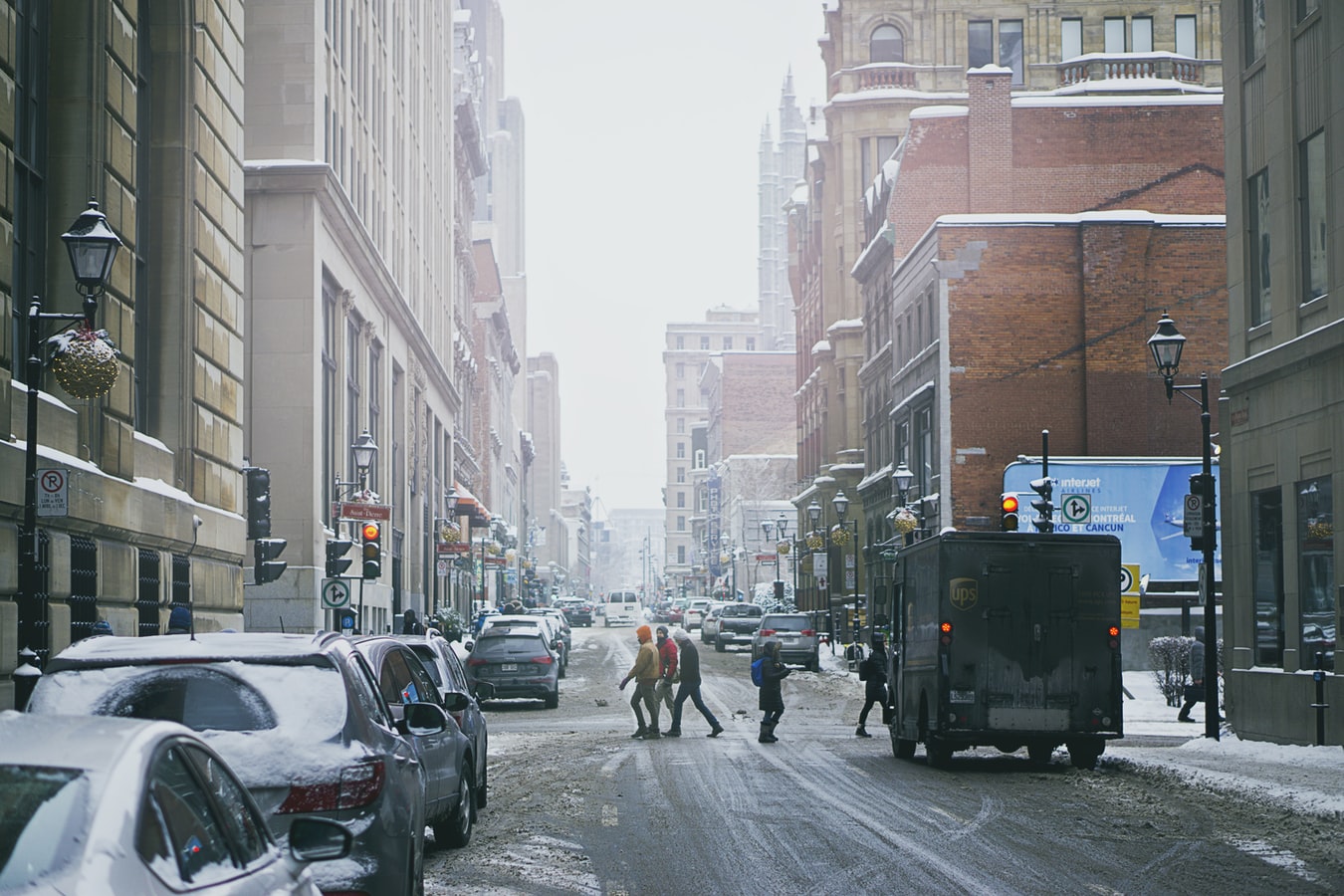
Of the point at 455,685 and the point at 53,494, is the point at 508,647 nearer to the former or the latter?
the point at 53,494

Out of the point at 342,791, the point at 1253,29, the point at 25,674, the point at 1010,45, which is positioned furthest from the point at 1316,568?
the point at 1010,45

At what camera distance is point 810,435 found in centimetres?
8644

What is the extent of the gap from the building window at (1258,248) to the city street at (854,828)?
685cm

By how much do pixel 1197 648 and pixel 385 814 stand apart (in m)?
26.2

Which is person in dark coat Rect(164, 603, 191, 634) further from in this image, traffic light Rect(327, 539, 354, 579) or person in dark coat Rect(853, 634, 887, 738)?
person in dark coat Rect(853, 634, 887, 738)

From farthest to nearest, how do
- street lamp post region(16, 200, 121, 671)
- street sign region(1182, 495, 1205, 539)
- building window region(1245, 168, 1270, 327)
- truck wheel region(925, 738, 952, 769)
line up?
street sign region(1182, 495, 1205, 539) → building window region(1245, 168, 1270, 327) → truck wheel region(925, 738, 952, 769) → street lamp post region(16, 200, 121, 671)

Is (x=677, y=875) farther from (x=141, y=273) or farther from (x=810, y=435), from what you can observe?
(x=810, y=435)

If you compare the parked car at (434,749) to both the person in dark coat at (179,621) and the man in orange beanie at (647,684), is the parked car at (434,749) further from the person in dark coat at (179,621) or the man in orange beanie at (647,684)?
the man in orange beanie at (647,684)

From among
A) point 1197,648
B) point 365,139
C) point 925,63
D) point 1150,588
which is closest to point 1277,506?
point 1197,648

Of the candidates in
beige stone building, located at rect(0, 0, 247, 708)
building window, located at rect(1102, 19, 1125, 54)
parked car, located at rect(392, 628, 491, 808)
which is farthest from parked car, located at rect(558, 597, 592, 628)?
parked car, located at rect(392, 628, 491, 808)

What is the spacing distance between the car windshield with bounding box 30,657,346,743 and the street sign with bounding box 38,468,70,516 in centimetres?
910

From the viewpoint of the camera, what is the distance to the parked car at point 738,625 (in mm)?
68125

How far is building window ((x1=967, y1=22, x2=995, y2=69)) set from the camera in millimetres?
72312

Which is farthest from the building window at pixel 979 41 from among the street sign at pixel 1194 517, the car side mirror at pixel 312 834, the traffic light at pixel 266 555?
the car side mirror at pixel 312 834
